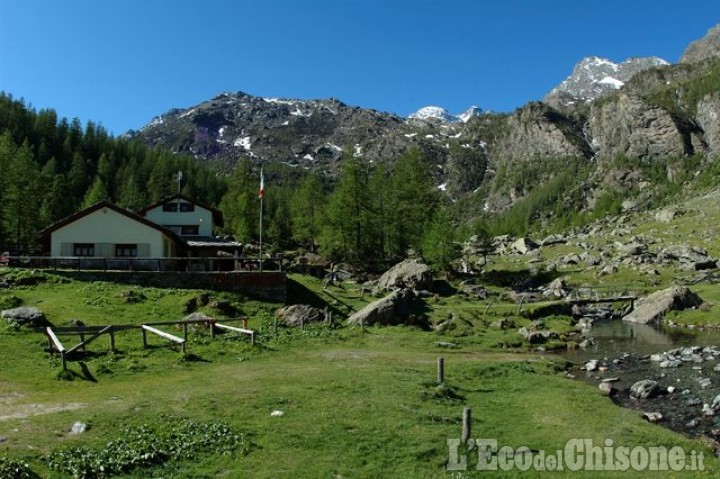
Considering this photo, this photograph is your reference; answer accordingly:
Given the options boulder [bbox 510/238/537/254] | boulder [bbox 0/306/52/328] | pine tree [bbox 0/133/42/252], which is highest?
pine tree [bbox 0/133/42/252]

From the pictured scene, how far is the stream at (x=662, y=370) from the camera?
74.4 ft

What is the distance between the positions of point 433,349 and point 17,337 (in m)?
25.5

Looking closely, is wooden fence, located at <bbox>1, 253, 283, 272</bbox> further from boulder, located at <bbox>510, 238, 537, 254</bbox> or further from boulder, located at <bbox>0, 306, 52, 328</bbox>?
boulder, located at <bbox>510, 238, 537, 254</bbox>

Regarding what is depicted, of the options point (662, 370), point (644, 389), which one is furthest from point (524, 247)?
point (644, 389)

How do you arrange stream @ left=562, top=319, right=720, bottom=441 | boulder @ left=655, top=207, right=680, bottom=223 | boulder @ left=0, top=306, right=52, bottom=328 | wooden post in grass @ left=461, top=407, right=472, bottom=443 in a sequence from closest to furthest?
wooden post in grass @ left=461, top=407, right=472, bottom=443, stream @ left=562, top=319, right=720, bottom=441, boulder @ left=0, top=306, right=52, bottom=328, boulder @ left=655, top=207, right=680, bottom=223

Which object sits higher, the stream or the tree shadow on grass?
the tree shadow on grass

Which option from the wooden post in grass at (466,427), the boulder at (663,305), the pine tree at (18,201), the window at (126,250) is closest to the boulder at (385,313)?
the window at (126,250)

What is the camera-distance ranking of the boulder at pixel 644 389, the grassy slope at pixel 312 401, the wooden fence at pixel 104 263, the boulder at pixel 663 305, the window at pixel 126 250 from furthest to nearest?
the boulder at pixel 663 305 < the window at pixel 126 250 < the wooden fence at pixel 104 263 < the boulder at pixel 644 389 < the grassy slope at pixel 312 401

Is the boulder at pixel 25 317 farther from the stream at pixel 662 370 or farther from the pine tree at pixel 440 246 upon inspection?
the pine tree at pixel 440 246

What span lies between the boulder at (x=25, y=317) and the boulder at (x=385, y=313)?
22173 millimetres

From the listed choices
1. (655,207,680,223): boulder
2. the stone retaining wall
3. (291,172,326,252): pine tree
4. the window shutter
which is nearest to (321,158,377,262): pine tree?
(291,172,326,252): pine tree

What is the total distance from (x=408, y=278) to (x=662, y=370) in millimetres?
35987

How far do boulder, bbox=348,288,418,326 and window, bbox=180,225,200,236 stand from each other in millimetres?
30743

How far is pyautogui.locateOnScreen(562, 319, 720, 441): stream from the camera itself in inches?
893
